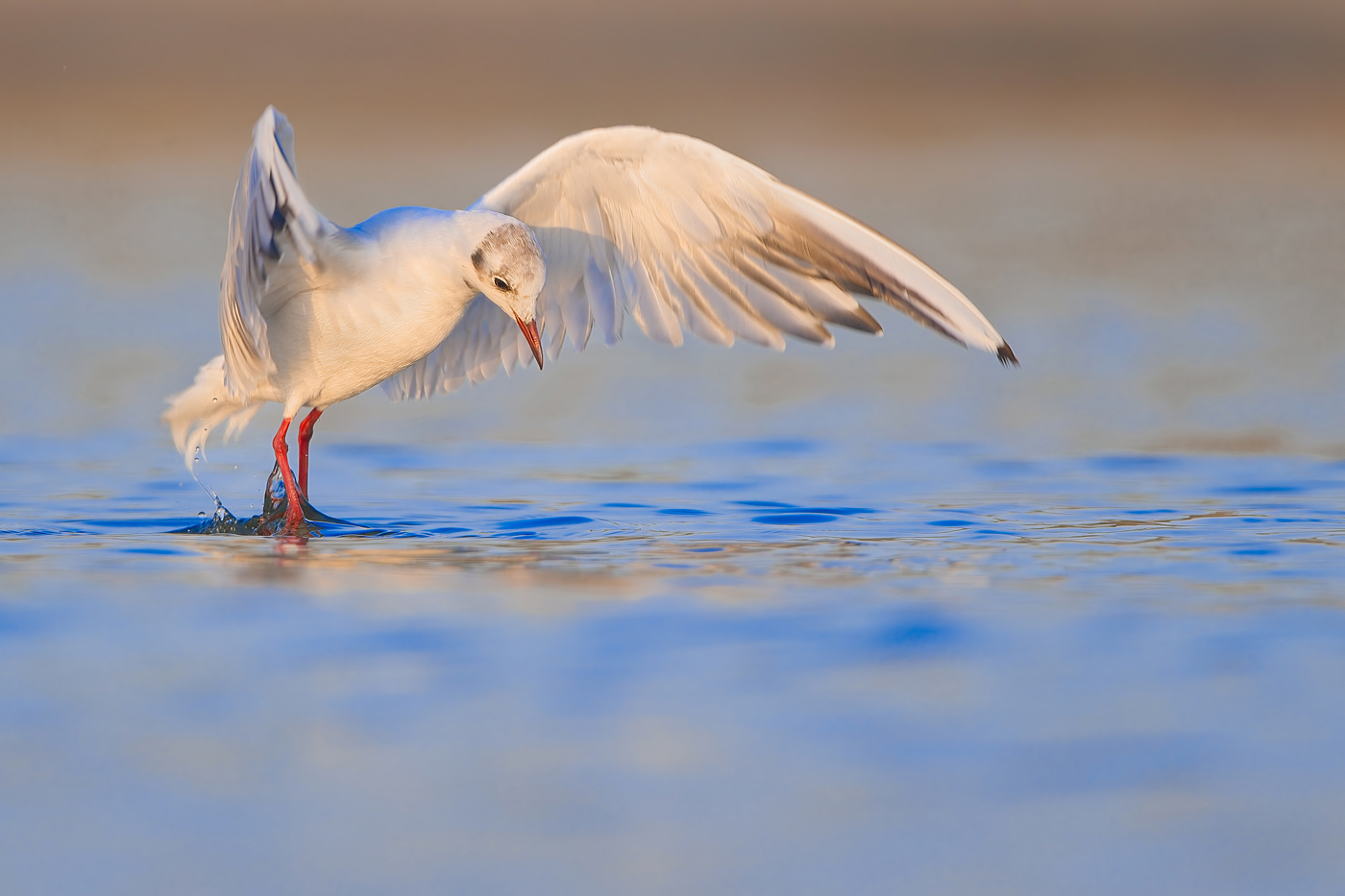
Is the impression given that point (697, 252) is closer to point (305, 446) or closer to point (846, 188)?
point (305, 446)

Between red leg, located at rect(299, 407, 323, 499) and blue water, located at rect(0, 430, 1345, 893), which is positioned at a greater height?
red leg, located at rect(299, 407, 323, 499)

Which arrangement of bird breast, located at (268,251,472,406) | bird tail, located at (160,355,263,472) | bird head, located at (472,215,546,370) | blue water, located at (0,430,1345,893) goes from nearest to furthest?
1. blue water, located at (0,430,1345,893)
2. bird head, located at (472,215,546,370)
3. bird breast, located at (268,251,472,406)
4. bird tail, located at (160,355,263,472)

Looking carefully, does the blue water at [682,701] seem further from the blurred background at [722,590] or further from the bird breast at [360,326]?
the bird breast at [360,326]

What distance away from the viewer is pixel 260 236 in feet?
17.9

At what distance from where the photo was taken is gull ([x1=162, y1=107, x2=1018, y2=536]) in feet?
20.0

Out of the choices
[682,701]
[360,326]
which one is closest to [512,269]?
[360,326]

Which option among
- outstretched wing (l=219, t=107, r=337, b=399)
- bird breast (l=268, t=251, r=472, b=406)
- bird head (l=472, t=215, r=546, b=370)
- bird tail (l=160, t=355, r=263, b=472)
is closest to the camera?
outstretched wing (l=219, t=107, r=337, b=399)

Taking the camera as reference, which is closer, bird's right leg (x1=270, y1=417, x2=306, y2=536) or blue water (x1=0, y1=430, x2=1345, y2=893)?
blue water (x1=0, y1=430, x2=1345, y2=893)

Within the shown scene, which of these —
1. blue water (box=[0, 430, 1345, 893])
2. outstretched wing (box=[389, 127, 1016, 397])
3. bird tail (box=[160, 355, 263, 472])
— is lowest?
blue water (box=[0, 430, 1345, 893])

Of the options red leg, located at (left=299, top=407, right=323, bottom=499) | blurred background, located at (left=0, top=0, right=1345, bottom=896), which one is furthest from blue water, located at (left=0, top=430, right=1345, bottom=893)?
red leg, located at (left=299, top=407, right=323, bottom=499)

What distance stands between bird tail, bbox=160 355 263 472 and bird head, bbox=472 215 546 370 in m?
1.26

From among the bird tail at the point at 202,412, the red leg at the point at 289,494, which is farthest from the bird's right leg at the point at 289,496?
the bird tail at the point at 202,412

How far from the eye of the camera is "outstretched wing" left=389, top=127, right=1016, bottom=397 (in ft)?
20.6

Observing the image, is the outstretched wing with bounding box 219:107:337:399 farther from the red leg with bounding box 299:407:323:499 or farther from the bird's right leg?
the red leg with bounding box 299:407:323:499
